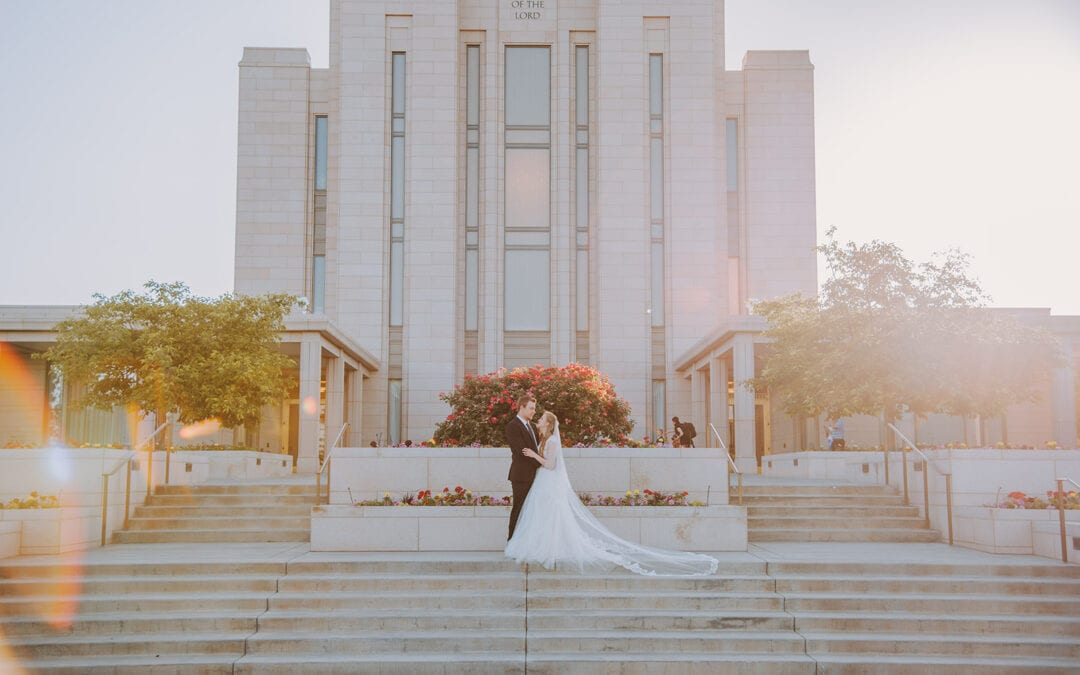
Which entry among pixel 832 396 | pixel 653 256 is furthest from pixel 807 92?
pixel 832 396

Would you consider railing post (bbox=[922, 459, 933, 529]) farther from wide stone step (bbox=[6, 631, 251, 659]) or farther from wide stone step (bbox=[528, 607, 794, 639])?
wide stone step (bbox=[6, 631, 251, 659])

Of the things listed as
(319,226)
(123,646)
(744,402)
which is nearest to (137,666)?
(123,646)

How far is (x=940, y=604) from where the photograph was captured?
12133 mm

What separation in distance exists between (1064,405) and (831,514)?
1772 centimetres

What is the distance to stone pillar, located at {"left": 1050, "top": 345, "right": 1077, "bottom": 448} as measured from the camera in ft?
102

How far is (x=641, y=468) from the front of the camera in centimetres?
1662

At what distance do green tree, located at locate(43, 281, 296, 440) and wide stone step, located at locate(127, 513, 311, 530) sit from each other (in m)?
8.34

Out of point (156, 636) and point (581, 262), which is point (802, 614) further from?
point (581, 262)

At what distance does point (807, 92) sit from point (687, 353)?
14464 mm

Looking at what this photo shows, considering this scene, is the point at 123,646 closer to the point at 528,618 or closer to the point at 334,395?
the point at 528,618

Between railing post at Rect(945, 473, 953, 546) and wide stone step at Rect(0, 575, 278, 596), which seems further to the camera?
railing post at Rect(945, 473, 953, 546)

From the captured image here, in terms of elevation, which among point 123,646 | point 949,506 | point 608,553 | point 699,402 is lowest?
point 123,646

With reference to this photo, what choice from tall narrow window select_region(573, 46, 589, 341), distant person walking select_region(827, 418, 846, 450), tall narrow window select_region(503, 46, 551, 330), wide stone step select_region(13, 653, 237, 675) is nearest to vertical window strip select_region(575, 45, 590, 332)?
tall narrow window select_region(573, 46, 589, 341)

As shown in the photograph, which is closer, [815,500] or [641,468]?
[641,468]
